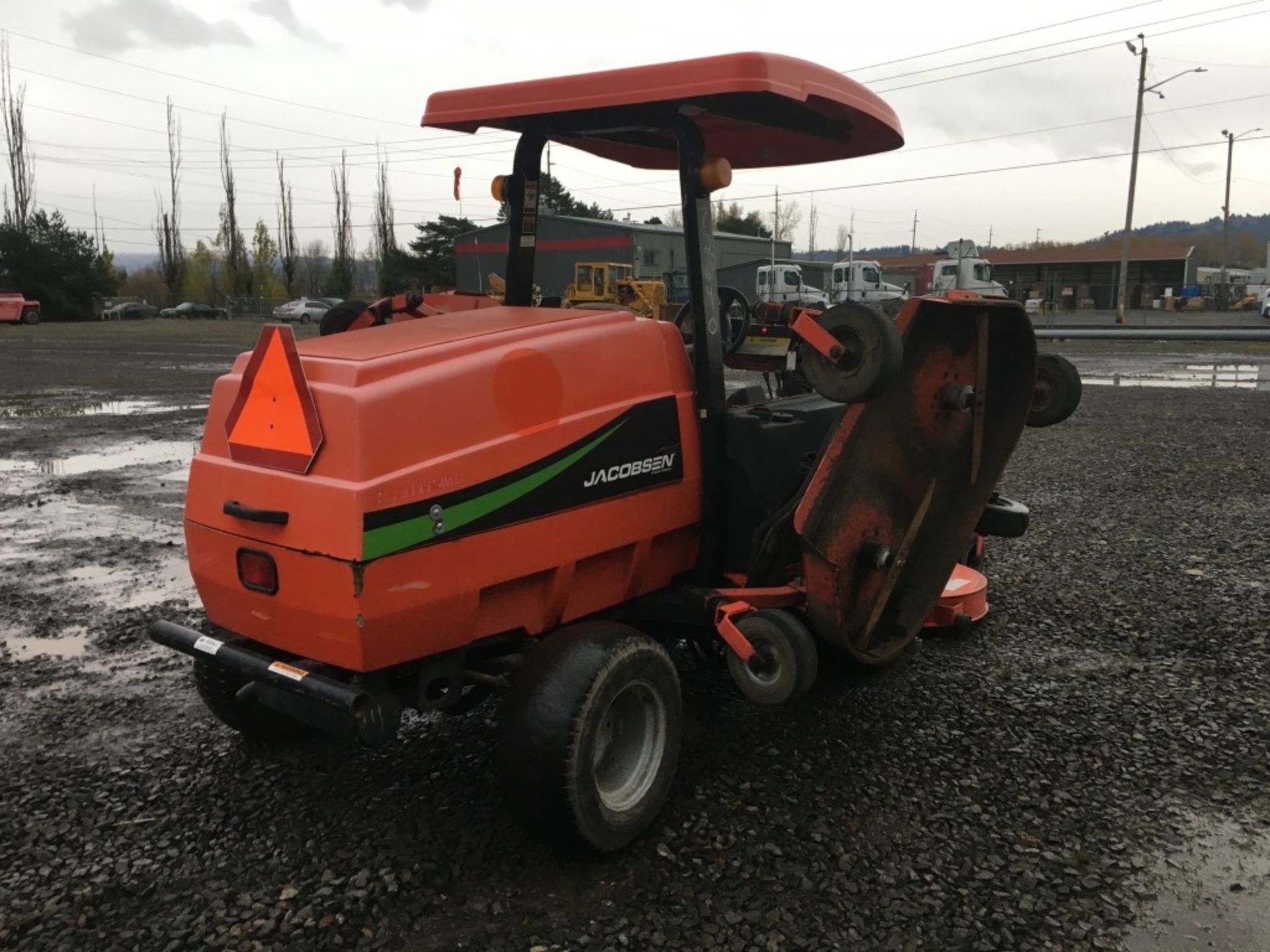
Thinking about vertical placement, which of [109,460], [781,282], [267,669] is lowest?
[109,460]

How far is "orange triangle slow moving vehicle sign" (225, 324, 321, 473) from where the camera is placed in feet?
9.06

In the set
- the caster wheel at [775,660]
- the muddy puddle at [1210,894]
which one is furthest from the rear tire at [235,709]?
the muddy puddle at [1210,894]

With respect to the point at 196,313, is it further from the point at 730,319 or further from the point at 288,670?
the point at 288,670

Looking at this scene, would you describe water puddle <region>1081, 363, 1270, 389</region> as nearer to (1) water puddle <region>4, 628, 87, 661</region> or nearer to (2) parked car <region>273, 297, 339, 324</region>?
(1) water puddle <region>4, 628, 87, 661</region>

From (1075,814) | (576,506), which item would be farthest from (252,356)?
(1075,814)

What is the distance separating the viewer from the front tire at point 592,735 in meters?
2.83

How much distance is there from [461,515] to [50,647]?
3.15 m

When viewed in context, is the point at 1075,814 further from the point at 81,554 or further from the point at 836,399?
the point at 81,554

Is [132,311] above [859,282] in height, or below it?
below

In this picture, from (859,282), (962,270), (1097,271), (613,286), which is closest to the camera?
(613,286)

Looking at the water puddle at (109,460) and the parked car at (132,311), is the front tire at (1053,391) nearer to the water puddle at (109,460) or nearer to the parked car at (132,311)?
the water puddle at (109,460)

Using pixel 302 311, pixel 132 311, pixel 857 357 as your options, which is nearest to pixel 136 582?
pixel 857 357

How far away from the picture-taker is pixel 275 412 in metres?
2.85

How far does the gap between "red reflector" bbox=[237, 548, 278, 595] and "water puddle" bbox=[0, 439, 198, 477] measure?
22.6 feet
